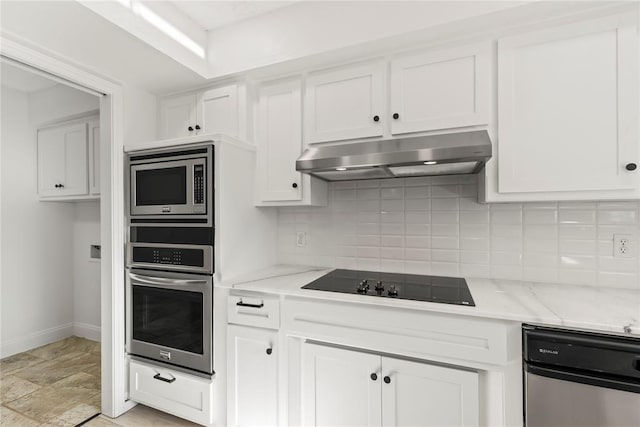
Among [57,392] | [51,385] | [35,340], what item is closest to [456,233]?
[57,392]

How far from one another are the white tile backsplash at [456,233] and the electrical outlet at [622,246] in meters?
0.02

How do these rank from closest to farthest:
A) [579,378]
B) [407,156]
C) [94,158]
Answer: [579,378]
[407,156]
[94,158]

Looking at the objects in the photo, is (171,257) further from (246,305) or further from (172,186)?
(246,305)

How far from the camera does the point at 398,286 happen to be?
172cm

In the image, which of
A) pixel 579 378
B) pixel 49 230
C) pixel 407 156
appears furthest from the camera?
pixel 49 230

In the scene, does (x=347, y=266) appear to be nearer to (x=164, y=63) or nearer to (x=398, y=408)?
(x=398, y=408)

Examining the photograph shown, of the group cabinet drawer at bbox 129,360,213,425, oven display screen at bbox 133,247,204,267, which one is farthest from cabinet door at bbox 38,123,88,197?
cabinet drawer at bbox 129,360,213,425

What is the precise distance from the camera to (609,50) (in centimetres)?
143

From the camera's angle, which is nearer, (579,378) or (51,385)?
(579,378)

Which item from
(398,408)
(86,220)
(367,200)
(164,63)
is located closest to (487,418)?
(398,408)

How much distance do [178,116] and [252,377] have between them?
6.28 ft

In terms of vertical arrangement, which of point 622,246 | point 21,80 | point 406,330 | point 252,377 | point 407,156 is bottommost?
point 252,377

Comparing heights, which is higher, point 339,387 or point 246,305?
point 246,305

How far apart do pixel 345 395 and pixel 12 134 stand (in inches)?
151
